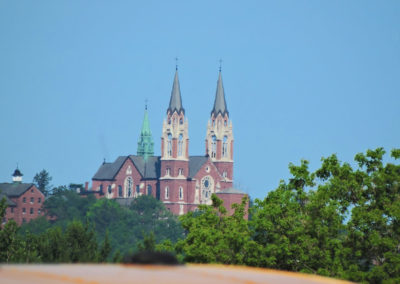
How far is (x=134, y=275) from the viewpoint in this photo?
1180 cm

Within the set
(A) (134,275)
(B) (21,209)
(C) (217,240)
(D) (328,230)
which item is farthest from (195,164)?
(A) (134,275)

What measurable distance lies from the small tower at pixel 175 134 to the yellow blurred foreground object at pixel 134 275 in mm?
182764

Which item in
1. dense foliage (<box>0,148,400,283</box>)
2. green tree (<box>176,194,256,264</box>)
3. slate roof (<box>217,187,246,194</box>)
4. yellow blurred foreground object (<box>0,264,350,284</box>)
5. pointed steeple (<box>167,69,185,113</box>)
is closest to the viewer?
yellow blurred foreground object (<box>0,264,350,284</box>)

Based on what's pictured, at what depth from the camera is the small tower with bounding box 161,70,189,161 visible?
197 metres

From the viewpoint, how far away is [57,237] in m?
59.1

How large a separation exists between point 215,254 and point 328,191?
Answer: 5.98 m

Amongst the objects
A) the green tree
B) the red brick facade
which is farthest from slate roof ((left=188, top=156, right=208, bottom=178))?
the green tree

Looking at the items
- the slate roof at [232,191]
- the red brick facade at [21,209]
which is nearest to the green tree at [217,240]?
the slate roof at [232,191]

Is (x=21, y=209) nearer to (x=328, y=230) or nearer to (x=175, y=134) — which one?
(x=175, y=134)

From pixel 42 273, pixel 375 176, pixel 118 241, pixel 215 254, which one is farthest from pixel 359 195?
pixel 118 241

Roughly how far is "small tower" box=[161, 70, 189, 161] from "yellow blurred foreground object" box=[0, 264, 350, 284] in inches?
7195

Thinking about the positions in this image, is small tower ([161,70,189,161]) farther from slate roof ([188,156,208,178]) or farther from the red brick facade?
the red brick facade

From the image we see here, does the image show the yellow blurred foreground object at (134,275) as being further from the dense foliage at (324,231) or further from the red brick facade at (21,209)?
the red brick facade at (21,209)

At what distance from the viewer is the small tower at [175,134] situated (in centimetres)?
19675
